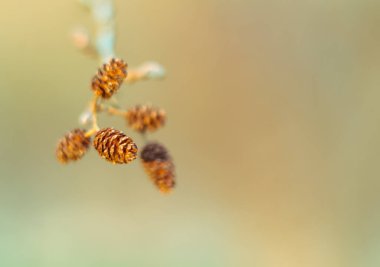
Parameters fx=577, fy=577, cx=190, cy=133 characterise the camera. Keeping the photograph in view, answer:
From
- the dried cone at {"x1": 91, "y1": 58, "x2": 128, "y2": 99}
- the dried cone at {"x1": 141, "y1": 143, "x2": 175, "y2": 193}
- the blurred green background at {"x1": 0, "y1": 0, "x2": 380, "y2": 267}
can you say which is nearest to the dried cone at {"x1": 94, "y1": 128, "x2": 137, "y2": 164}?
the dried cone at {"x1": 91, "y1": 58, "x2": 128, "y2": 99}

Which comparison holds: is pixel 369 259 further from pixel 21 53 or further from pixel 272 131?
pixel 21 53


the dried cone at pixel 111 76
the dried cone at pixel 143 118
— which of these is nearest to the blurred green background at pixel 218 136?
the dried cone at pixel 143 118

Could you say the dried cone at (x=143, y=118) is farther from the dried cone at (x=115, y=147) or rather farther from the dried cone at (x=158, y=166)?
the dried cone at (x=115, y=147)

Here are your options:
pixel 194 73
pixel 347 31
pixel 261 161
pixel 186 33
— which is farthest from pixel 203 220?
pixel 347 31

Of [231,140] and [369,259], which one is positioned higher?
[231,140]

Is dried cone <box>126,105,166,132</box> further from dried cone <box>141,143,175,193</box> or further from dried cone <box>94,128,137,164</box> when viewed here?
dried cone <box>94,128,137,164</box>

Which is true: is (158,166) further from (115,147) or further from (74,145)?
(115,147)
